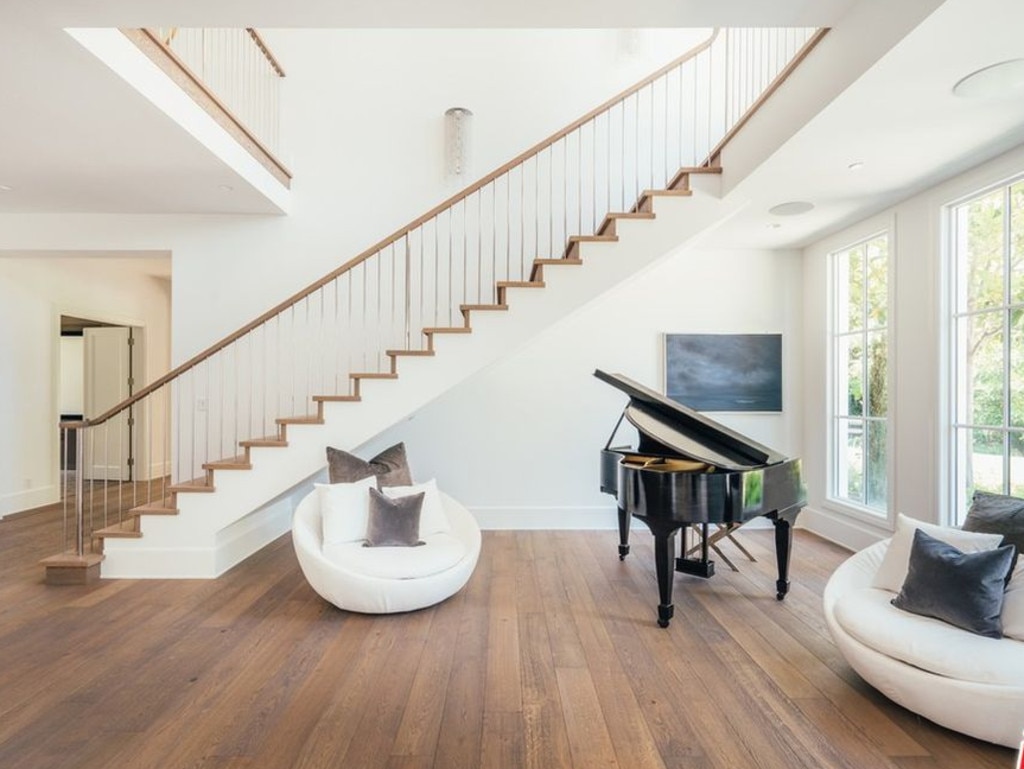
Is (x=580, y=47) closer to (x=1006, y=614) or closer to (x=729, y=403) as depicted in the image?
(x=729, y=403)

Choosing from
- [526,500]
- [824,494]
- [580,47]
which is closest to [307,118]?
[580,47]

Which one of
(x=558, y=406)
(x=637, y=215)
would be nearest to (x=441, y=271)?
(x=558, y=406)

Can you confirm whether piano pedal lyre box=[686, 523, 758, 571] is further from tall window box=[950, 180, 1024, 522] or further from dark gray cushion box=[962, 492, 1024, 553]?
tall window box=[950, 180, 1024, 522]

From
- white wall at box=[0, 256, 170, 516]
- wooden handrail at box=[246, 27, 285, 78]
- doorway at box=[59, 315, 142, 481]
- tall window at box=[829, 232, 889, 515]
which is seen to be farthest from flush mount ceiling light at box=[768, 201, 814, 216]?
doorway at box=[59, 315, 142, 481]

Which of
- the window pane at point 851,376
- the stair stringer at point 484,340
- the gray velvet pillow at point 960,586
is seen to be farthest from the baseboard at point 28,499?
the window pane at point 851,376

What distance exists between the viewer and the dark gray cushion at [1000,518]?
240 cm

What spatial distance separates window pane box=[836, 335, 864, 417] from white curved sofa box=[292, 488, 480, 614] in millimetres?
3607

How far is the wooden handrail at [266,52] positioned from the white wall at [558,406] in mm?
3463

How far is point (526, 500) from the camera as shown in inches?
205

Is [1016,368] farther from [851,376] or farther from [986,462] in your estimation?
[851,376]

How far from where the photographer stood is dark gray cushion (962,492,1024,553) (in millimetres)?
2396

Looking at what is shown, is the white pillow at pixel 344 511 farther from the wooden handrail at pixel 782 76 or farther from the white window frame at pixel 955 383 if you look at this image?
the white window frame at pixel 955 383

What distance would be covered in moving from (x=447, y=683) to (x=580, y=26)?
3.08 m

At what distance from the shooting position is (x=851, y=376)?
15.7ft
